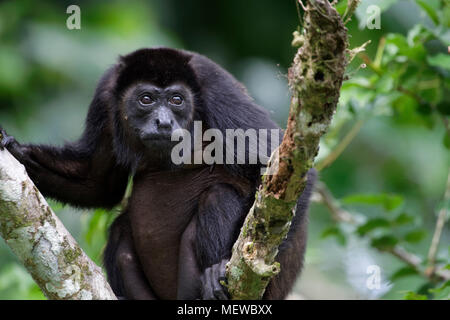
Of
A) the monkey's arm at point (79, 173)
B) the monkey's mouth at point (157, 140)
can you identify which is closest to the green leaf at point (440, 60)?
the monkey's mouth at point (157, 140)

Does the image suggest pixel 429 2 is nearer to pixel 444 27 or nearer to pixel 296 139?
pixel 444 27

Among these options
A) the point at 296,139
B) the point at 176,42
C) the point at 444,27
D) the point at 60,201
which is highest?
the point at 176,42

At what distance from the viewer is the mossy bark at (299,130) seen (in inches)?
103

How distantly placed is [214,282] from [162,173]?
4.25ft

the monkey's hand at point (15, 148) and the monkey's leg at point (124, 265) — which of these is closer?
the monkey's hand at point (15, 148)

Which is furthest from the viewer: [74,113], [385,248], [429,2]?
[74,113]

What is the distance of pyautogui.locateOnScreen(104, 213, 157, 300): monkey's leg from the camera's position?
16.7 feet

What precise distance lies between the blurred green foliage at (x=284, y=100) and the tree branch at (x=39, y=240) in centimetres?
158

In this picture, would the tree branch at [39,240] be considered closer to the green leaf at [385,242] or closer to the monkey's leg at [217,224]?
the monkey's leg at [217,224]

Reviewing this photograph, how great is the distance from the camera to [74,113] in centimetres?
1058

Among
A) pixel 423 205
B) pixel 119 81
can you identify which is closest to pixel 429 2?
pixel 119 81

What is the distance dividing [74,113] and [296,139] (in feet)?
27.2

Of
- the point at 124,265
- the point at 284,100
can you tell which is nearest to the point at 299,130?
the point at 124,265
